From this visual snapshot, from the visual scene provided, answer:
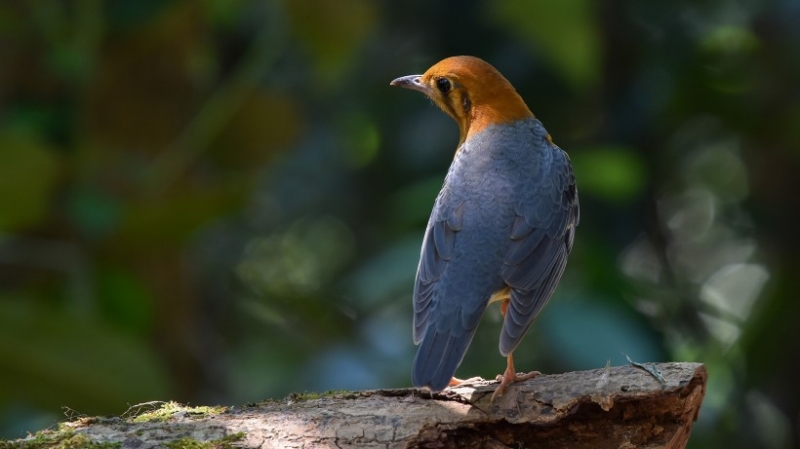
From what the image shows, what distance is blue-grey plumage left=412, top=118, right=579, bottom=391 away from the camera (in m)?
4.42

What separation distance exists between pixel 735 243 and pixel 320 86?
343 centimetres

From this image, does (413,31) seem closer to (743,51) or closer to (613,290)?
(743,51)

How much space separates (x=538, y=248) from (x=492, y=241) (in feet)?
0.69

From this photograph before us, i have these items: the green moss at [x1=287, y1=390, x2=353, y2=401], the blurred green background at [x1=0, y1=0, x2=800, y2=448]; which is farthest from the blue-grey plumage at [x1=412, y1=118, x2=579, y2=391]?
the blurred green background at [x1=0, y1=0, x2=800, y2=448]

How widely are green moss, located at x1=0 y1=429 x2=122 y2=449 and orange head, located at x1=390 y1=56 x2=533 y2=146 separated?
2.56m

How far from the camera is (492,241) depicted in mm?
4863

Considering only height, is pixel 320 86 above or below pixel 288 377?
above

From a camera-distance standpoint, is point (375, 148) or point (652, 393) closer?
point (652, 393)

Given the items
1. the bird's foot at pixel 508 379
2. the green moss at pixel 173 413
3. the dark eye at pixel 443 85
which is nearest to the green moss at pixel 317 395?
the green moss at pixel 173 413

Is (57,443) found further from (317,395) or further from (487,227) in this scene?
(487,227)

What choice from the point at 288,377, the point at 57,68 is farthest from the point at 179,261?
the point at 57,68

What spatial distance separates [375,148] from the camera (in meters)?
8.55

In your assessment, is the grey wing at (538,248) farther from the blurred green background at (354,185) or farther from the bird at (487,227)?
→ the blurred green background at (354,185)

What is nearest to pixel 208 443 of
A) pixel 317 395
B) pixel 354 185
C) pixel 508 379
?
pixel 317 395
